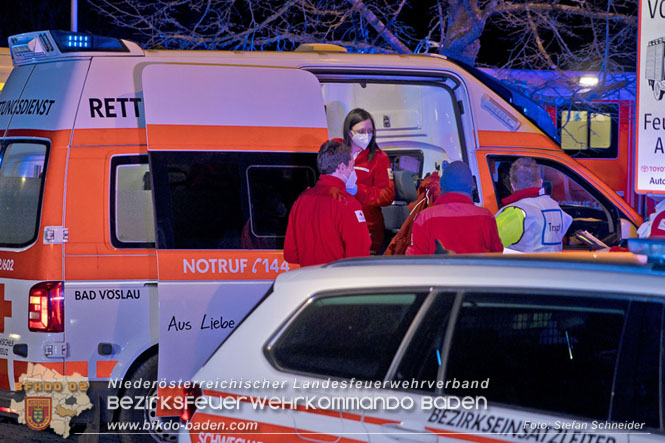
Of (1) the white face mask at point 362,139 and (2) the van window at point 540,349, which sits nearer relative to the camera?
(2) the van window at point 540,349

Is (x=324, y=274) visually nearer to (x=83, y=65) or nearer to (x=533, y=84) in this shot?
(x=83, y=65)

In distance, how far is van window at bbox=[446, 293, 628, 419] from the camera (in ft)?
8.75

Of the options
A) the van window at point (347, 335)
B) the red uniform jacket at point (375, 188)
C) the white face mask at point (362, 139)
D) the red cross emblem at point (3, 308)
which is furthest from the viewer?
the white face mask at point (362, 139)

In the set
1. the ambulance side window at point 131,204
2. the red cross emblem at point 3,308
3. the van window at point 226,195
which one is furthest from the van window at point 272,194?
the red cross emblem at point 3,308

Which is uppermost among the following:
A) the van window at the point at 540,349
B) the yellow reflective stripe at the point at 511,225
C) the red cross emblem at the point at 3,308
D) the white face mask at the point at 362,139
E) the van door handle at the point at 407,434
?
the van window at the point at 540,349

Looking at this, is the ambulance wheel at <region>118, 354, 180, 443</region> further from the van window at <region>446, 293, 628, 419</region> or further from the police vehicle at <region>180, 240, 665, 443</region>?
the van window at <region>446, 293, 628, 419</region>

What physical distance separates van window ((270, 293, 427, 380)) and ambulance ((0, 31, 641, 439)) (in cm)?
234

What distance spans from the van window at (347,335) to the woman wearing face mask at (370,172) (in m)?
3.36

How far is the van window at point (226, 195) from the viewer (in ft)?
18.0

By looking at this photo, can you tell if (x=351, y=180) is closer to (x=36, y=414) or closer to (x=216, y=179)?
(x=216, y=179)

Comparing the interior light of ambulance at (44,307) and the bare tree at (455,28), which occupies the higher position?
the bare tree at (455,28)

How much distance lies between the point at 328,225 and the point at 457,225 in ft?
2.51

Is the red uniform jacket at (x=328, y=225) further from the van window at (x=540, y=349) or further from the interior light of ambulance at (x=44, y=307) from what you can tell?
the van window at (x=540, y=349)

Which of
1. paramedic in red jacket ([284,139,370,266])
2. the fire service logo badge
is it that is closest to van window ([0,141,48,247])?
the fire service logo badge
